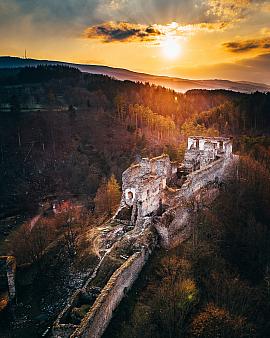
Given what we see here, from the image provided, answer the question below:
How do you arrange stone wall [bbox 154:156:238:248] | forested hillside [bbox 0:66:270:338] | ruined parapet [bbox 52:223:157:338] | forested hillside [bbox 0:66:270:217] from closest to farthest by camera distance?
ruined parapet [bbox 52:223:157:338] → forested hillside [bbox 0:66:270:338] → stone wall [bbox 154:156:238:248] → forested hillside [bbox 0:66:270:217]

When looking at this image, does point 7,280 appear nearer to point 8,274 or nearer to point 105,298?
point 8,274

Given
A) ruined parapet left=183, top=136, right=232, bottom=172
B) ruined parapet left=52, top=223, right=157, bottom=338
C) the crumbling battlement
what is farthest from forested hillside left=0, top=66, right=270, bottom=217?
ruined parapet left=52, top=223, right=157, bottom=338

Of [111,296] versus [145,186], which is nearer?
→ [111,296]

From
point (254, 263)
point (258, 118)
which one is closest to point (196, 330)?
point (254, 263)

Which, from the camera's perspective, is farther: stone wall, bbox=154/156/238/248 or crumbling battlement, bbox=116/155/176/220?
crumbling battlement, bbox=116/155/176/220

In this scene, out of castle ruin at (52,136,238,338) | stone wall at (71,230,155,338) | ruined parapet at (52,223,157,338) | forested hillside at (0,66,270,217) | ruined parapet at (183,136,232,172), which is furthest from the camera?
forested hillside at (0,66,270,217)

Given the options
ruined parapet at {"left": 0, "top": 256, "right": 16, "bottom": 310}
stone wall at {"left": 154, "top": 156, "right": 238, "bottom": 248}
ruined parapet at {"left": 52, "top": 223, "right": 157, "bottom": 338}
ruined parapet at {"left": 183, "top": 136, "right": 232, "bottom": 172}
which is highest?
ruined parapet at {"left": 183, "top": 136, "right": 232, "bottom": 172}

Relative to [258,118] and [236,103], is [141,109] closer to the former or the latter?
[236,103]

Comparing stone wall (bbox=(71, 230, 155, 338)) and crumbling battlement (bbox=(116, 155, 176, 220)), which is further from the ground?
crumbling battlement (bbox=(116, 155, 176, 220))

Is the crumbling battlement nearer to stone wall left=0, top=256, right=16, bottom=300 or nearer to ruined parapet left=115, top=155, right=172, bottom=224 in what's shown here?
ruined parapet left=115, top=155, right=172, bottom=224

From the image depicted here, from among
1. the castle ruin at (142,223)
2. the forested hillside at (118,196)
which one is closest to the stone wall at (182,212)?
the castle ruin at (142,223)

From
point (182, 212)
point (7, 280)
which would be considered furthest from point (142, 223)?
point (7, 280)
